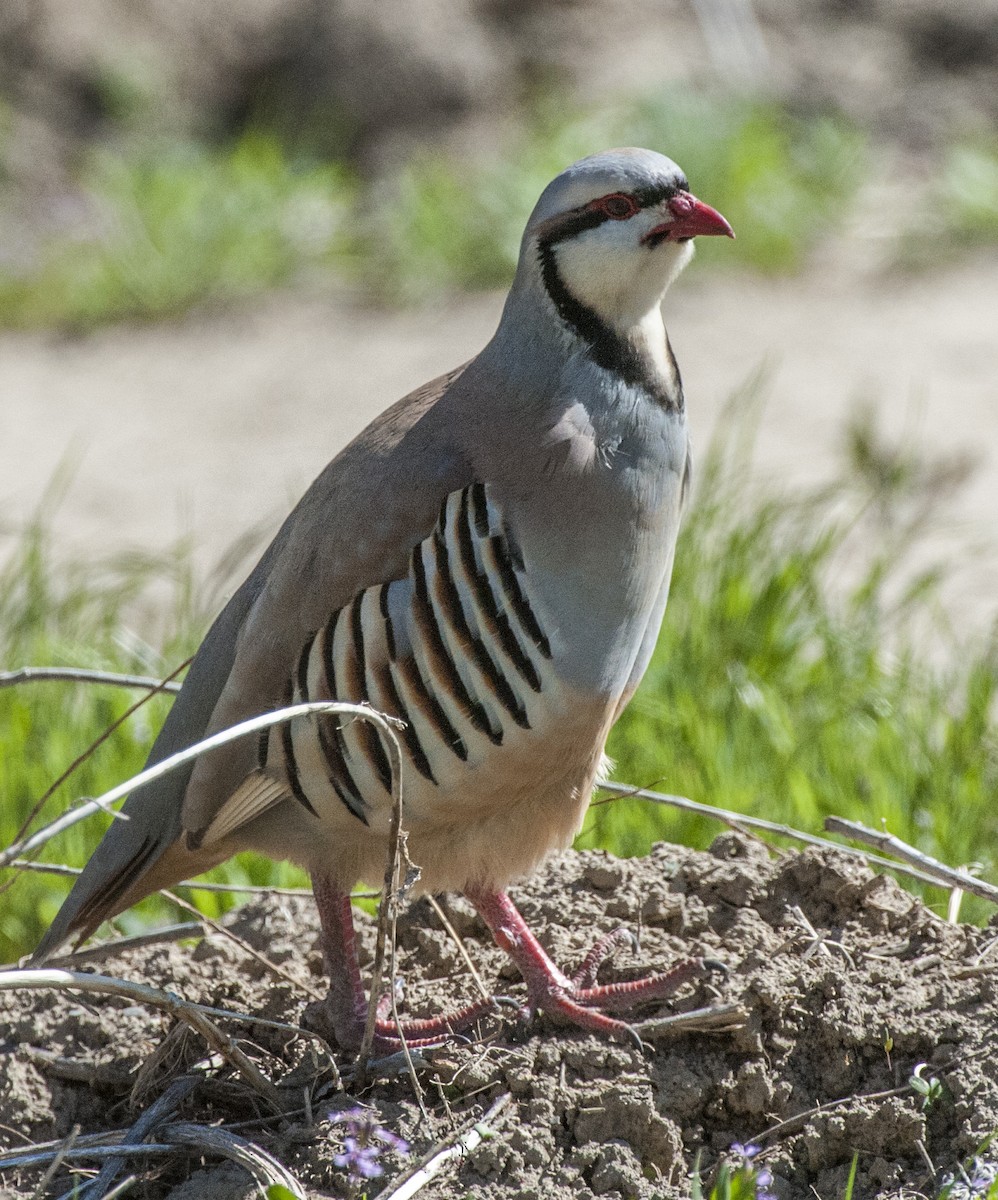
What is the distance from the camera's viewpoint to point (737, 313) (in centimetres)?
755

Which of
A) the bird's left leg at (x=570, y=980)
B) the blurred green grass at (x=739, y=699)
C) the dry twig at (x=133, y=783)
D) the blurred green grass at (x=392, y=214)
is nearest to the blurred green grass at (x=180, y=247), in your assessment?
the blurred green grass at (x=392, y=214)

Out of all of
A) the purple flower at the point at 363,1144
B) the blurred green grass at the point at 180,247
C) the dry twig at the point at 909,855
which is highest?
the blurred green grass at the point at 180,247

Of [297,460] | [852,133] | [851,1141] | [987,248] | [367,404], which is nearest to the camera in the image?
[851,1141]

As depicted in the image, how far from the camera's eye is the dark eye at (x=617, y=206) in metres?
2.70

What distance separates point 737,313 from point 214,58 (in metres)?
4.36

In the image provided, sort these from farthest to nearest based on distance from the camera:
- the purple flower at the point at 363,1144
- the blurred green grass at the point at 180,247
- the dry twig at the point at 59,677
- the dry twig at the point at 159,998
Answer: the blurred green grass at the point at 180,247
the purple flower at the point at 363,1144
the dry twig at the point at 59,677
the dry twig at the point at 159,998

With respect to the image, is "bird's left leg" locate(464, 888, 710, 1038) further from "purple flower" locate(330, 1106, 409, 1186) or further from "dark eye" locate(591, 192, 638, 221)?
"dark eye" locate(591, 192, 638, 221)

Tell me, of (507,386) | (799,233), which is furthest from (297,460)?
(507,386)

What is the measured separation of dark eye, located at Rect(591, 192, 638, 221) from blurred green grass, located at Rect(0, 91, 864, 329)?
514cm

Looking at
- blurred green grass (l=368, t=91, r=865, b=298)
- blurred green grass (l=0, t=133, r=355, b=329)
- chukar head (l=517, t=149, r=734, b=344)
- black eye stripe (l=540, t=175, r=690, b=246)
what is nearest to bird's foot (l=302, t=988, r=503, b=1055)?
chukar head (l=517, t=149, r=734, b=344)

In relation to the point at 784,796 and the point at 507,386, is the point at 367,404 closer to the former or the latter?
the point at 784,796

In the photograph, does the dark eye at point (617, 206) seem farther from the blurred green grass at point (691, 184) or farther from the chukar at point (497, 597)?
the blurred green grass at point (691, 184)

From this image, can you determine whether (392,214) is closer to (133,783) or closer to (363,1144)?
(363,1144)

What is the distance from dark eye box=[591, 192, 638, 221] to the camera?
8.87ft
